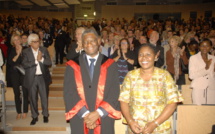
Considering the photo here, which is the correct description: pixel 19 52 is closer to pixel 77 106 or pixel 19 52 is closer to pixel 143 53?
pixel 77 106

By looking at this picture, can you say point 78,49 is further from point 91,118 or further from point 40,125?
point 40,125

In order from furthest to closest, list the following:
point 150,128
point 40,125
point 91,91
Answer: point 40,125 → point 91,91 → point 150,128

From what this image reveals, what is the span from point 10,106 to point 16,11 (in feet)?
51.6

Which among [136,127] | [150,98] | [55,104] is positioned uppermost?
[150,98]

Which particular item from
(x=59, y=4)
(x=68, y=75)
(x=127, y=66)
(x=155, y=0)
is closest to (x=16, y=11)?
(x=59, y=4)

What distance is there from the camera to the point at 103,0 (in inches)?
804

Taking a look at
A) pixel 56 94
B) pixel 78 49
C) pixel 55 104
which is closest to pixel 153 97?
pixel 78 49

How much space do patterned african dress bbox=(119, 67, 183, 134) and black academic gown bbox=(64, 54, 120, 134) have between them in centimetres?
33

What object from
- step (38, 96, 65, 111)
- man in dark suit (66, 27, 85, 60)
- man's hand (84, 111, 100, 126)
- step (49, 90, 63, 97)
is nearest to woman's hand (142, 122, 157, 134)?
man's hand (84, 111, 100, 126)

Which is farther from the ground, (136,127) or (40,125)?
(136,127)

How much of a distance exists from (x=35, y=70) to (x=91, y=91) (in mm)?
2051

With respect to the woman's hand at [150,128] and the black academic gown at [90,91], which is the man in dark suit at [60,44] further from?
the woman's hand at [150,128]

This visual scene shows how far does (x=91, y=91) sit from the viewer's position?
8.98 feet

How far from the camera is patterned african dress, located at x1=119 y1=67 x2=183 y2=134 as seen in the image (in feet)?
8.07
